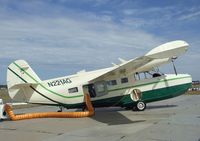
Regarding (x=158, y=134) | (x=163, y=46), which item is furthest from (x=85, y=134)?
(x=163, y=46)

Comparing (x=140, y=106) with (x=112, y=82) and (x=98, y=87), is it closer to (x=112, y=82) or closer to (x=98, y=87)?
(x=112, y=82)

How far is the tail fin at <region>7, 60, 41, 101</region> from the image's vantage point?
18938mm

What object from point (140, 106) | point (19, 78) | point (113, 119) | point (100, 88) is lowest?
point (113, 119)

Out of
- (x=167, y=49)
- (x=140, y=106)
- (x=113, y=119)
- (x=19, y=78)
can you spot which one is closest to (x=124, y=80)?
(x=140, y=106)

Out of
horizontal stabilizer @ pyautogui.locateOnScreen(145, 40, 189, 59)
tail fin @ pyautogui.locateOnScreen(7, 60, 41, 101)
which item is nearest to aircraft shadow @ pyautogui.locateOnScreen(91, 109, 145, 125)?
horizontal stabilizer @ pyautogui.locateOnScreen(145, 40, 189, 59)

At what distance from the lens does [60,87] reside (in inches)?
751

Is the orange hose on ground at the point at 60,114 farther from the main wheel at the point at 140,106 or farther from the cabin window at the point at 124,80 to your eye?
the main wheel at the point at 140,106

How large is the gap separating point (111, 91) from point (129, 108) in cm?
206

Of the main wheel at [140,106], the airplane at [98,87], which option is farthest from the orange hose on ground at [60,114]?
the main wheel at [140,106]

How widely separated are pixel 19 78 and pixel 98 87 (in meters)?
4.85

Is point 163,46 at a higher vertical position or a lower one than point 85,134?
higher

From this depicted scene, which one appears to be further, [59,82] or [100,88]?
[59,82]

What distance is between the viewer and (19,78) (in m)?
19.2

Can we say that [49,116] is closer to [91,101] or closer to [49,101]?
[49,101]
